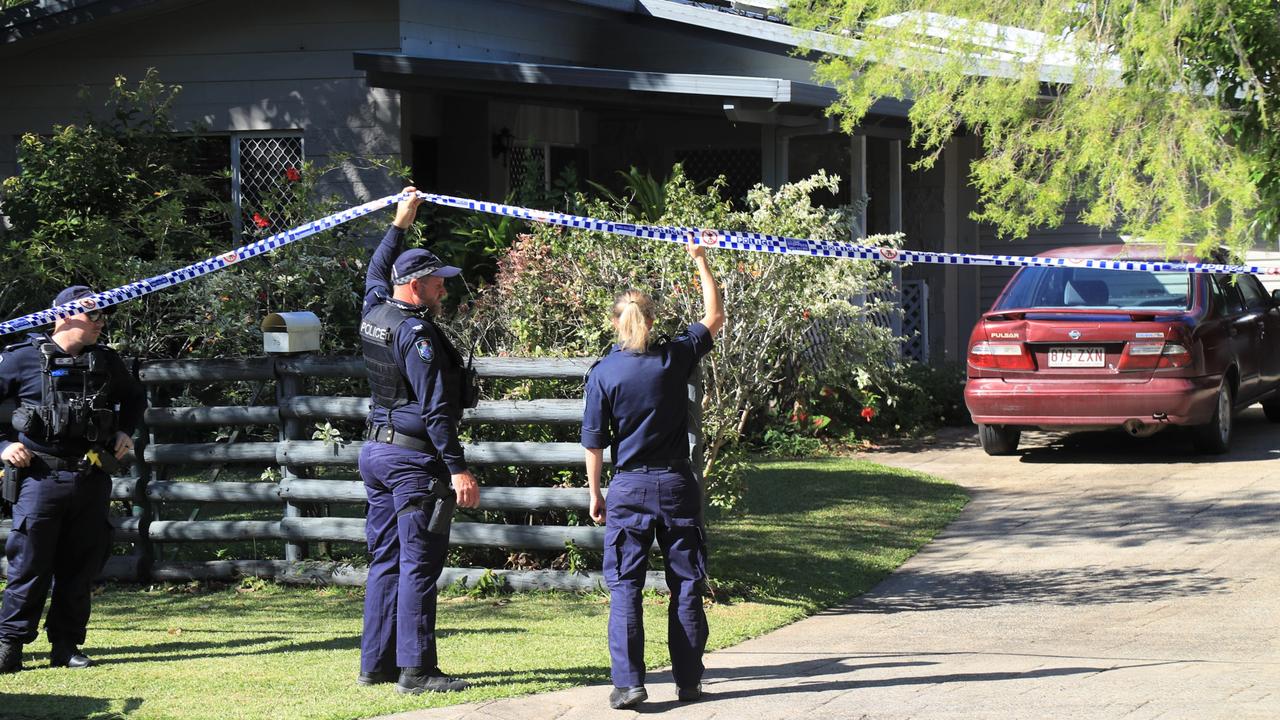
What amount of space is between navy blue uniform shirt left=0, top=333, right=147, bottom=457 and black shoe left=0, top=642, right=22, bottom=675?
891 mm

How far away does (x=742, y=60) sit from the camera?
1627 cm

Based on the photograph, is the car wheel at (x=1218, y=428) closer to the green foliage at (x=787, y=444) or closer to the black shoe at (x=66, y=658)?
the green foliage at (x=787, y=444)

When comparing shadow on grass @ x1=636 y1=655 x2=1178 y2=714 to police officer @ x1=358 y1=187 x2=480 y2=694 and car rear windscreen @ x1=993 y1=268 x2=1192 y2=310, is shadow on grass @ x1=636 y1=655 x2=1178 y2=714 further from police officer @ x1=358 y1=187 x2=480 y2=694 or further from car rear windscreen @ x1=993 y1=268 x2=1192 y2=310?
car rear windscreen @ x1=993 y1=268 x2=1192 y2=310

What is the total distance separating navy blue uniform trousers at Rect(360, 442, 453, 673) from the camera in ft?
20.7

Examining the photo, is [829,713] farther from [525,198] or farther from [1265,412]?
[1265,412]

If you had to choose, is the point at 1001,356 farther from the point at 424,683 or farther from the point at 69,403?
the point at 69,403

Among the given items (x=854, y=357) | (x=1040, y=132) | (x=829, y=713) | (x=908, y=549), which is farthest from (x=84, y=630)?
(x=1040, y=132)

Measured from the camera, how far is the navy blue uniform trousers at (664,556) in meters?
6.12

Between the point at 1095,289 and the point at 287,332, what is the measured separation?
23.9ft

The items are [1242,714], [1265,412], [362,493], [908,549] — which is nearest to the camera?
[1242,714]

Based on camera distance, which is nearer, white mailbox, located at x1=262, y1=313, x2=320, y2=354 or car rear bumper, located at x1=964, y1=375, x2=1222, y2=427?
white mailbox, located at x1=262, y1=313, x2=320, y2=354

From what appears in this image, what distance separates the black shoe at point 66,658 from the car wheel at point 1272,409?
11671 millimetres

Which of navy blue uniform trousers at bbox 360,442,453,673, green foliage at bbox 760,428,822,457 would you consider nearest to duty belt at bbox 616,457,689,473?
navy blue uniform trousers at bbox 360,442,453,673

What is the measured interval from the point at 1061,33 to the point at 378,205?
5.19m
